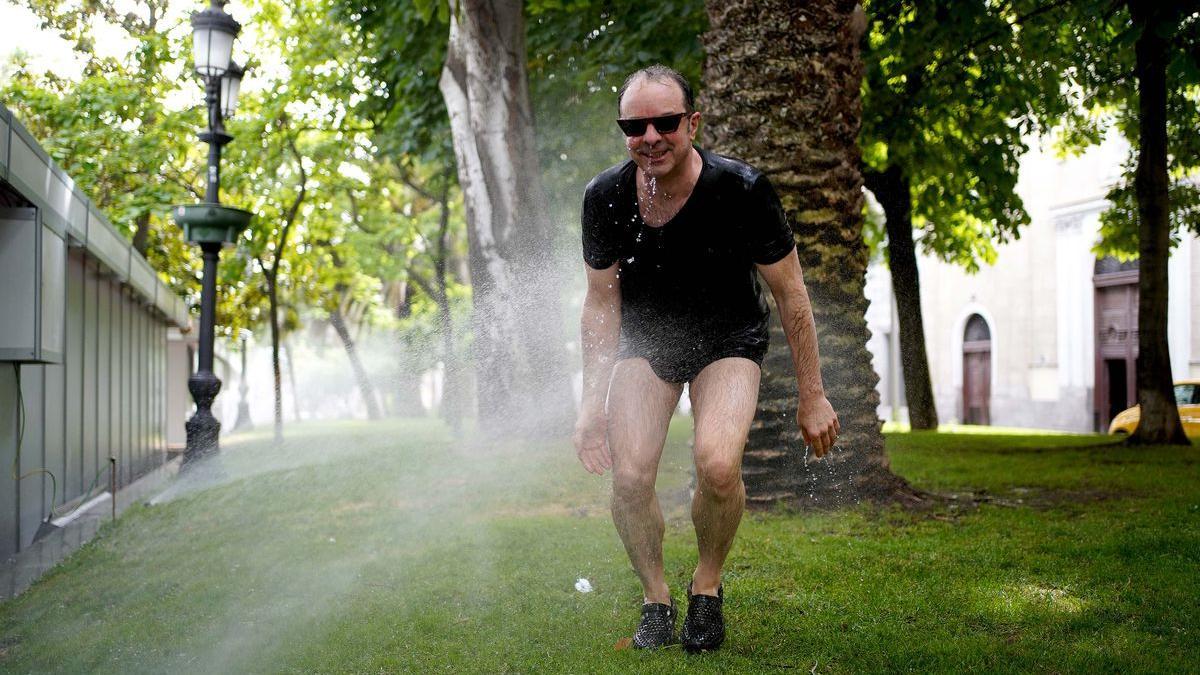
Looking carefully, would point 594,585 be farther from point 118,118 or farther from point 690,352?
point 118,118

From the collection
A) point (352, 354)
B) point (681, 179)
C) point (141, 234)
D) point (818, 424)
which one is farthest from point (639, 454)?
point (352, 354)

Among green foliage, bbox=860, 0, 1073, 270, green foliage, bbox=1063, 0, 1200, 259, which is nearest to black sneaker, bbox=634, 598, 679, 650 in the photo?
green foliage, bbox=860, 0, 1073, 270

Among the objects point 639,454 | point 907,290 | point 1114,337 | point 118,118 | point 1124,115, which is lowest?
point 639,454

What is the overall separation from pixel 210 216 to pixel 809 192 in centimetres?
809

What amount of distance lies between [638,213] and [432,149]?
13.2 metres

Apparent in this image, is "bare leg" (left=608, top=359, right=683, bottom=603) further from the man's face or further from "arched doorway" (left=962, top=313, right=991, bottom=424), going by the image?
"arched doorway" (left=962, top=313, right=991, bottom=424)

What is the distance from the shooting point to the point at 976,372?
3731 cm

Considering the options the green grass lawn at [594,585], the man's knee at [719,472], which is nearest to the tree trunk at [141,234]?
the green grass lawn at [594,585]

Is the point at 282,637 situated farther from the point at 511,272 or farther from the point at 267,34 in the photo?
the point at 267,34

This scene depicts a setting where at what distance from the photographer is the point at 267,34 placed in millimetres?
25328

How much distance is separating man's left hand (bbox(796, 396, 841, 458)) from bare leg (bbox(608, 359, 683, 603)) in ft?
1.73

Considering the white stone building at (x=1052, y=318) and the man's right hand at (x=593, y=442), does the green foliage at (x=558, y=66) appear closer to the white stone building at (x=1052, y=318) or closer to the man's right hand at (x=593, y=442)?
the man's right hand at (x=593, y=442)

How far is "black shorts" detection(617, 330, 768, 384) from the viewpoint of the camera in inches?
179


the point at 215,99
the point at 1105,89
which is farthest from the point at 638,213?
the point at 1105,89
